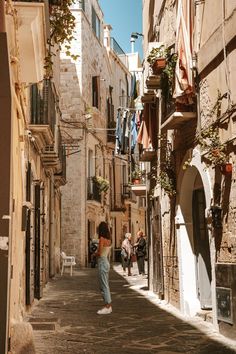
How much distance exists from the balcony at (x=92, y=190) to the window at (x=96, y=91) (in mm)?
4827

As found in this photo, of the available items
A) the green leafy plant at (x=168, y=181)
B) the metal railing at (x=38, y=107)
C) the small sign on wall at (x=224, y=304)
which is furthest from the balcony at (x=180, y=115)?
the metal railing at (x=38, y=107)

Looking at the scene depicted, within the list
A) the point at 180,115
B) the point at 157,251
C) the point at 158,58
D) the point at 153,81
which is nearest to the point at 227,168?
the point at 180,115

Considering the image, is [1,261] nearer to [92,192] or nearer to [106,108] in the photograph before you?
[92,192]

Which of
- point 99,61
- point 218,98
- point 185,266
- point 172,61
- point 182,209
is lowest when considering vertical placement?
point 185,266

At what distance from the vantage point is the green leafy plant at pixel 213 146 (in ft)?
23.9

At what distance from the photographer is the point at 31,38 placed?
6039 millimetres

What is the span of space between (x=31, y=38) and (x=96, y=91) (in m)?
25.1

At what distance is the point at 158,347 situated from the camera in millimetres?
6750

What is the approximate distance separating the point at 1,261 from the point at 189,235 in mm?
5811

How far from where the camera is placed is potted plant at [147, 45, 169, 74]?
994cm

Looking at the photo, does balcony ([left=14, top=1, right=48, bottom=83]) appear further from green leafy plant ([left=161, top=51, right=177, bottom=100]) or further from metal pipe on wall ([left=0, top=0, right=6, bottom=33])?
green leafy plant ([left=161, top=51, right=177, bottom=100])

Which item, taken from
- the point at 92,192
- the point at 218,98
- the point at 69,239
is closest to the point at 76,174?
the point at 92,192

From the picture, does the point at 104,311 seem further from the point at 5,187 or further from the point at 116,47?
the point at 116,47

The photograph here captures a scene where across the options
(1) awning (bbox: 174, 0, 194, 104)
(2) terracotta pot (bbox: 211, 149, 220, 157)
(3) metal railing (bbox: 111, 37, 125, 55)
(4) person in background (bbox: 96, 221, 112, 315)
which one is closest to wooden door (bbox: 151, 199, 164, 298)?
(4) person in background (bbox: 96, 221, 112, 315)
